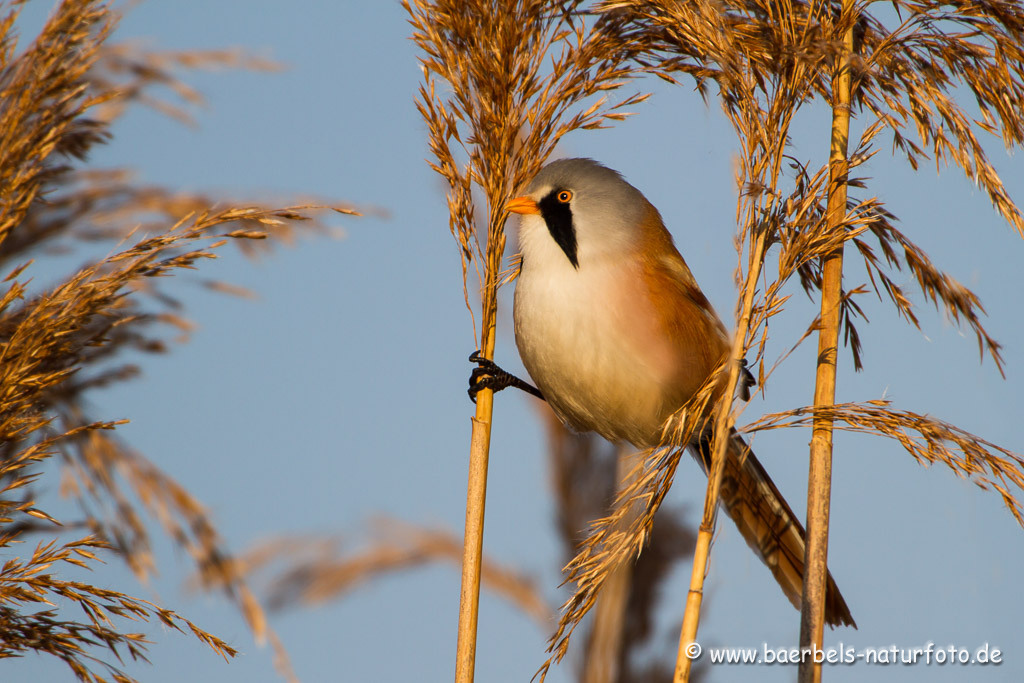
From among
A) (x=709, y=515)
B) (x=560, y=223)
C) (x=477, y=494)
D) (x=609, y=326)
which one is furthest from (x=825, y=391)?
(x=560, y=223)

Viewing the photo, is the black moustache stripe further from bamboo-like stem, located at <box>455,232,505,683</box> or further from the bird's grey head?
bamboo-like stem, located at <box>455,232,505,683</box>

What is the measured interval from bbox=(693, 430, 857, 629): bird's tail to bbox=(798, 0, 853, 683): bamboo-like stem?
48 centimetres

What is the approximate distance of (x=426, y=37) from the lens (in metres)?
1.77

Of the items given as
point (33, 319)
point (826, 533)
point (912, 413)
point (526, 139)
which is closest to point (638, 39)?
point (526, 139)

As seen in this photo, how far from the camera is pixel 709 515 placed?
1307 millimetres

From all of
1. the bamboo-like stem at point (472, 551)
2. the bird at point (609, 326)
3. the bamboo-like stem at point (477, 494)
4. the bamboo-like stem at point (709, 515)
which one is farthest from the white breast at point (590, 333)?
the bamboo-like stem at point (709, 515)

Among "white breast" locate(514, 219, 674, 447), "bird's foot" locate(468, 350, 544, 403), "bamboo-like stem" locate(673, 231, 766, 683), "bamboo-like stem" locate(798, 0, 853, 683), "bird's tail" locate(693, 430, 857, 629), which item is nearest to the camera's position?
"bamboo-like stem" locate(673, 231, 766, 683)

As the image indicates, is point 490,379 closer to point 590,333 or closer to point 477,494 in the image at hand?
point 477,494

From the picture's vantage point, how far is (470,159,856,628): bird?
229 cm

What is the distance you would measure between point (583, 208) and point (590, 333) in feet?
1.13

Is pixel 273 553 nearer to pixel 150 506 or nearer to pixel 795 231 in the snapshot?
pixel 150 506

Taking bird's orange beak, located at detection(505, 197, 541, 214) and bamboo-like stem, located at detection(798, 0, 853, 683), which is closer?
bamboo-like stem, located at detection(798, 0, 853, 683)

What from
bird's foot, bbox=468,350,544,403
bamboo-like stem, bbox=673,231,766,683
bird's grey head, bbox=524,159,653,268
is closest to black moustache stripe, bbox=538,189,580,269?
bird's grey head, bbox=524,159,653,268

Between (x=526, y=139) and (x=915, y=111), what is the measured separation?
0.73 m
